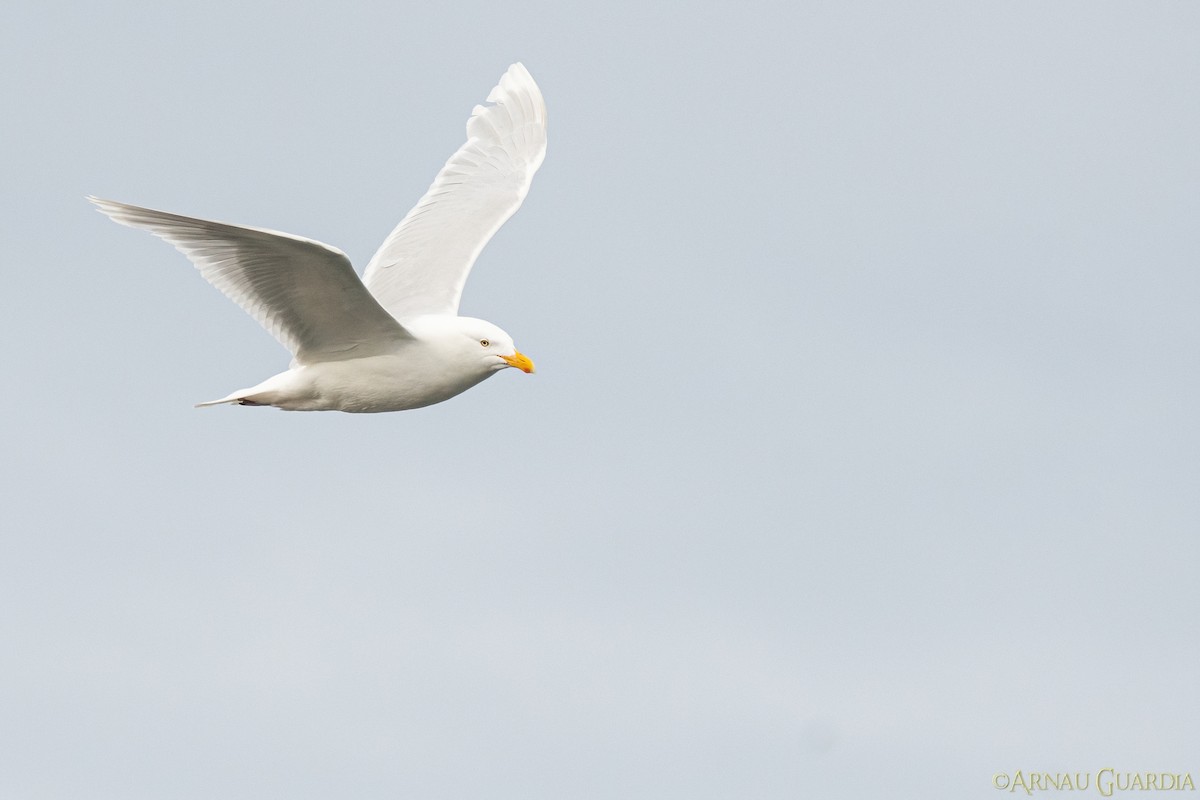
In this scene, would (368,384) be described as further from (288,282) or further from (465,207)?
(465,207)

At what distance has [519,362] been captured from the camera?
1582 centimetres

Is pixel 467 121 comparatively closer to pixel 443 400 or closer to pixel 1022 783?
pixel 443 400

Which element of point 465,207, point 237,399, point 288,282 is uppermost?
point 465,207

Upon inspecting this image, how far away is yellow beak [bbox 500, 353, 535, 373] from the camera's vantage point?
15793mm

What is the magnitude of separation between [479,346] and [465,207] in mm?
4131

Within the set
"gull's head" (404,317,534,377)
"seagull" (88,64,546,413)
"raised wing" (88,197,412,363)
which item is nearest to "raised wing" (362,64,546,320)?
"seagull" (88,64,546,413)

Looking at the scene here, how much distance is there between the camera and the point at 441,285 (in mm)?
17953

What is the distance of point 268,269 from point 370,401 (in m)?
1.67

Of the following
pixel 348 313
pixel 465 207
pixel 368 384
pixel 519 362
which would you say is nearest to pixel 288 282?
pixel 348 313

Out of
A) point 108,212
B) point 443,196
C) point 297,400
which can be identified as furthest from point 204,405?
point 443,196

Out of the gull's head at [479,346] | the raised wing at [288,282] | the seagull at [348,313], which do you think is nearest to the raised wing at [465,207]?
the seagull at [348,313]

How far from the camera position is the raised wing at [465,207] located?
59.0ft

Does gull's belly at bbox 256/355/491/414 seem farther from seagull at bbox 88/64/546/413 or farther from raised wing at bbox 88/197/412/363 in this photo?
raised wing at bbox 88/197/412/363

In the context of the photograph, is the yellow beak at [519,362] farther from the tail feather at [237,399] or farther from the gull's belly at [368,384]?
the tail feather at [237,399]
